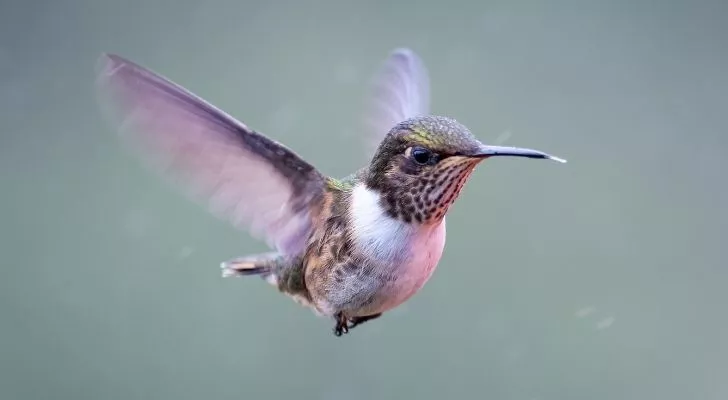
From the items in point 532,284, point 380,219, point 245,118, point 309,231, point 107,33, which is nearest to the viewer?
point 380,219

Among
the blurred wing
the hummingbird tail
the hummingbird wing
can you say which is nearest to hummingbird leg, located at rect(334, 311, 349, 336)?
the hummingbird wing

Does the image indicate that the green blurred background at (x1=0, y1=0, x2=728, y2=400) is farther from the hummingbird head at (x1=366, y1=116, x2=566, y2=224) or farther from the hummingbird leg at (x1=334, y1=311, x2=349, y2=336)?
the hummingbird head at (x1=366, y1=116, x2=566, y2=224)

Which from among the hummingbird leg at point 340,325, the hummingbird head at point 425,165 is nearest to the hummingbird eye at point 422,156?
the hummingbird head at point 425,165

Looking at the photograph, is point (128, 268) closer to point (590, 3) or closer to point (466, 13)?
point (466, 13)

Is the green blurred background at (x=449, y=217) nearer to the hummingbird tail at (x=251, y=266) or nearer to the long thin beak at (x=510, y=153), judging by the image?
the hummingbird tail at (x=251, y=266)

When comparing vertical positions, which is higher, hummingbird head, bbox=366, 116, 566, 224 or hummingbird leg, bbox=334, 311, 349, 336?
hummingbird head, bbox=366, 116, 566, 224

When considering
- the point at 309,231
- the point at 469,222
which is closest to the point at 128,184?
the point at 469,222

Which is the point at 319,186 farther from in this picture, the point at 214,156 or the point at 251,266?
the point at 251,266
